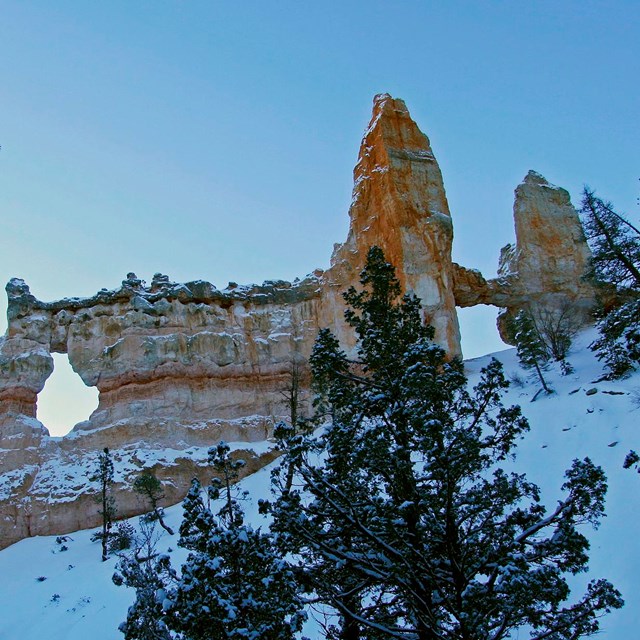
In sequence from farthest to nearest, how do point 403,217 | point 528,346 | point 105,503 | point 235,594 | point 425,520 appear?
point 403,217
point 528,346
point 105,503
point 425,520
point 235,594

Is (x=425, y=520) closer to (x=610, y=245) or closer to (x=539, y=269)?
(x=610, y=245)

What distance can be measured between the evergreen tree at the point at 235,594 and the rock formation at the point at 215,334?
81.4 ft

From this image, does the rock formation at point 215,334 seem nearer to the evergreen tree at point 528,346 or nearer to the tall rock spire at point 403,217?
the tall rock spire at point 403,217

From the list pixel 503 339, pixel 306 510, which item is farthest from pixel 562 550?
pixel 503 339

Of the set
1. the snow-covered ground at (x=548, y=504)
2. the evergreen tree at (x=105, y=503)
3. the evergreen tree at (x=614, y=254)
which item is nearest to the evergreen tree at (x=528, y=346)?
the snow-covered ground at (x=548, y=504)

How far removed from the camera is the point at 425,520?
928 cm

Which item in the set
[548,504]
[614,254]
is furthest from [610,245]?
[548,504]

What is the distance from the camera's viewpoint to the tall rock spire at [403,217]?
39.0 m

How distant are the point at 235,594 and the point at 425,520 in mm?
3061

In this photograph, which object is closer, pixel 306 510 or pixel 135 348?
pixel 306 510

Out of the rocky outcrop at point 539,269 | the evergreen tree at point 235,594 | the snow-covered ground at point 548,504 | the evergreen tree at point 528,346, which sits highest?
the rocky outcrop at point 539,269

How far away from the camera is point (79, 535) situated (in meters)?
30.3

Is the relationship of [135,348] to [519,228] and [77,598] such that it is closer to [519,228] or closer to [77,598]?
[77,598]

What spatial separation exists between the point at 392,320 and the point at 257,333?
31399mm
